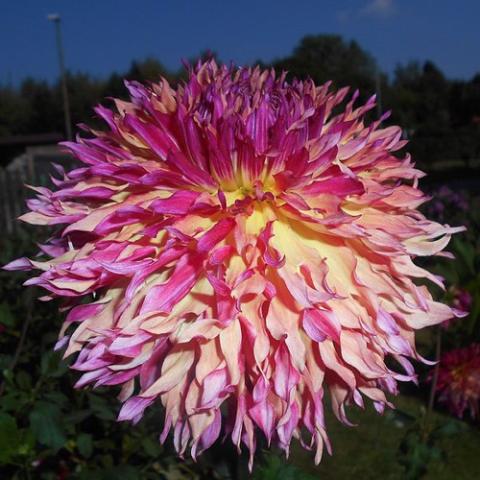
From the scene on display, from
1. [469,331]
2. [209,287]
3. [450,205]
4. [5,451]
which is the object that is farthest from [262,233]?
[450,205]

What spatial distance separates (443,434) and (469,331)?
213cm

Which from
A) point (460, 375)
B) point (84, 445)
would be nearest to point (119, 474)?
point (84, 445)

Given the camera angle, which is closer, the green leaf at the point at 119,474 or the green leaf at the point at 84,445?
the green leaf at the point at 119,474

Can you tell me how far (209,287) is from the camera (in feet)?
2.58

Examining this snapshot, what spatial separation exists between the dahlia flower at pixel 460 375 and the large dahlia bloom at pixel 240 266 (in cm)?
236

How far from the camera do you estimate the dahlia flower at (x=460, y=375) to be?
3.00m

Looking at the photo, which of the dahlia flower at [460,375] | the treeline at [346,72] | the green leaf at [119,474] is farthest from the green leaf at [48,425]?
the treeline at [346,72]

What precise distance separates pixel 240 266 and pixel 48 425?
873 mm

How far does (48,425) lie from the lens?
4.68 ft

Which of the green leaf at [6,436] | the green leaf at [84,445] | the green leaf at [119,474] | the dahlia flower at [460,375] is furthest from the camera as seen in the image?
the dahlia flower at [460,375]

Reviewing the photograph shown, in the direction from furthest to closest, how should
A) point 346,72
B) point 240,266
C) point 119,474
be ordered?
point 346,72, point 119,474, point 240,266

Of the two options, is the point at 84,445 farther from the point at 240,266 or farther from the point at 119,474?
the point at 240,266

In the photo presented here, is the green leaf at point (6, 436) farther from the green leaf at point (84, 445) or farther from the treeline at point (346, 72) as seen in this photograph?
the treeline at point (346, 72)

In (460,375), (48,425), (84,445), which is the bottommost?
(460,375)
